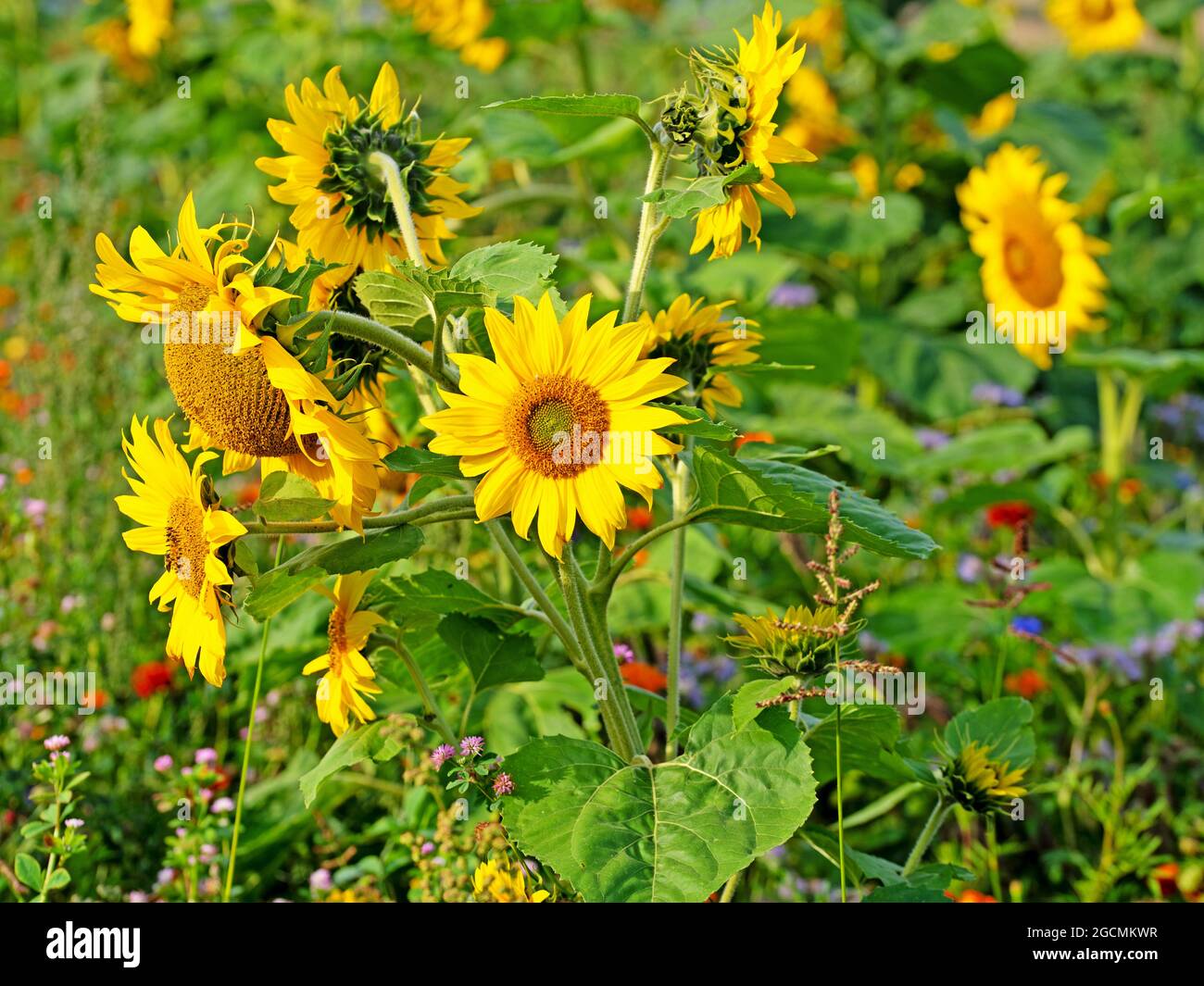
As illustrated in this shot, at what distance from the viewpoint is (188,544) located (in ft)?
4.32

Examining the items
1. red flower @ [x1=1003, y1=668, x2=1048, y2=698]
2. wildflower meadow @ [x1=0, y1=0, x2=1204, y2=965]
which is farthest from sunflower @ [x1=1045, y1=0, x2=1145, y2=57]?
red flower @ [x1=1003, y1=668, x2=1048, y2=698]

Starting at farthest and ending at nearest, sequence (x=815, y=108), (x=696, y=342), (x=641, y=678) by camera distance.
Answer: (x=815, y=108) → (x=641, y=678) → (x=696, y=342)

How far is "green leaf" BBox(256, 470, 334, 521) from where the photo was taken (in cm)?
128

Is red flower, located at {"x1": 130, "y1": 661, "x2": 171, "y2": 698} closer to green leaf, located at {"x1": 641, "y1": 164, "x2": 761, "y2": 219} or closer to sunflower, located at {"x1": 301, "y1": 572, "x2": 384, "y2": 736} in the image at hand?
sunflower, located at {"x1": 301, "y1": 572, "x2": 384, "y2": 736}

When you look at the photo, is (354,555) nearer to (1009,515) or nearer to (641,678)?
(641,678)

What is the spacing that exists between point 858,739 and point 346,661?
0.56 metres

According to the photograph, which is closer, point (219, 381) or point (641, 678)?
point (219, 381)

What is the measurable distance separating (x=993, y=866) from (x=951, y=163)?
2.44 m

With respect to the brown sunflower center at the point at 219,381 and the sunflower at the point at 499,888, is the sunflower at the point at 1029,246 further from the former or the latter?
the brown sunflower center at the point at 219,381

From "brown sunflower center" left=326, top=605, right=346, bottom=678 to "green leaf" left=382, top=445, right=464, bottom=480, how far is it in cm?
22

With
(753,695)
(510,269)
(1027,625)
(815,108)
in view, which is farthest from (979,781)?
(815,108)

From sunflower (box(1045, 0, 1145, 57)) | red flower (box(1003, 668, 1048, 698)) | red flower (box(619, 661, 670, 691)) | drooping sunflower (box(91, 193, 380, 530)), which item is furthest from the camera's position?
sunflower (box(1045, 0, 1145, 57))

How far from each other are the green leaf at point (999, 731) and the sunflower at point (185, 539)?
0.84 m

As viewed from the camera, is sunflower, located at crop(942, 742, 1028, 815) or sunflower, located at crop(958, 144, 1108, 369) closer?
sunflower, located at crop(942, 742, 1028, 815)
